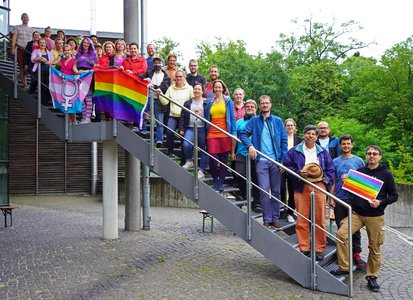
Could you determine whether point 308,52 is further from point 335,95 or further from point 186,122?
point 186,122

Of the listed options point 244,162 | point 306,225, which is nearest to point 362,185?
point 306,225

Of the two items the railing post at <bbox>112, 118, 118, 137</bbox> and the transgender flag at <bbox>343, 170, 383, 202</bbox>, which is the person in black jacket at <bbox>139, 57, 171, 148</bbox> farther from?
the transgender flag at <bbox>343, 170, 383, 202</bbox>

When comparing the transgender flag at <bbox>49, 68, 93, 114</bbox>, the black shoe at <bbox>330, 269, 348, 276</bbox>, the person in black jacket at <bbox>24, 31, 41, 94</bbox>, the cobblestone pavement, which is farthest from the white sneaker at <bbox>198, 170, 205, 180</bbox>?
the person in black jacket at <bbox>24, 31, 41, 94</bbox>

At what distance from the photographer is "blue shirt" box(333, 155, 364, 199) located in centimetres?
757

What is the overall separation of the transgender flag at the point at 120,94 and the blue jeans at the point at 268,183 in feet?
8.62

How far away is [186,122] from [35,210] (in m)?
10.3

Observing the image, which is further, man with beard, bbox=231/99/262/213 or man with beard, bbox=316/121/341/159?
man with beard, bbox=316/121/341/159

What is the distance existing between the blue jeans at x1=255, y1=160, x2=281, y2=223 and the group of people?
0.02 meters

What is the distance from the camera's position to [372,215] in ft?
22.7

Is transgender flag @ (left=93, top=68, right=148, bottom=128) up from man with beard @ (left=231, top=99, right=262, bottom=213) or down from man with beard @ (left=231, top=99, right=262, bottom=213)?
up

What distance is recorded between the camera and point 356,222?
23.1 ft

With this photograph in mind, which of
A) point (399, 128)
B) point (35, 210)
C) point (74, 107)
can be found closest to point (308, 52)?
point (399, 128)

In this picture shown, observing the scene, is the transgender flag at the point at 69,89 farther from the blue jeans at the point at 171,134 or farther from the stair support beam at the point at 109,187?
the blue jeans at the point at 171,134

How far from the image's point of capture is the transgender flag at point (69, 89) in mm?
9766
